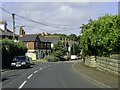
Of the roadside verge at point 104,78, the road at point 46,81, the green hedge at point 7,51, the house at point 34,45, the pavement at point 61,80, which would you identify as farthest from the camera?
the house at point 34,45

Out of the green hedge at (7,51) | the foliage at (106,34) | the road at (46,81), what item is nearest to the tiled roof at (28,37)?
the green hedge at (7,51)

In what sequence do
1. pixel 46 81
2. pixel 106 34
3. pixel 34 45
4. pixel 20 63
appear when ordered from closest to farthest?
1. pixel 46 81
2. pixel 106 34
3. pixel 20 63
4. pixel 34 45

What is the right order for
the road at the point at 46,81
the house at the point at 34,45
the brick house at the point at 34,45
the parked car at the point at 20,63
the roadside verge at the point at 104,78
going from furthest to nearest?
the house at the point at 34,45 → the brick house at the point at 34,45 → the parked car at the point at 20,63 → the road at the point at 46,81 → the roadside verge at the point at 104,78

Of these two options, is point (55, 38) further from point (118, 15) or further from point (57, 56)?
point (118, 15)

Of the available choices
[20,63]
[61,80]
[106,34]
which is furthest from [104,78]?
[20,63]

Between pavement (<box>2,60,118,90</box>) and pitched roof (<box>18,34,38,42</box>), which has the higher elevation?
pitched roof (<box>18,34,38,42</box>)

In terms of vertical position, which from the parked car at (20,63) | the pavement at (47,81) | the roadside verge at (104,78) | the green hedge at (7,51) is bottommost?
the pavement at (47,81)

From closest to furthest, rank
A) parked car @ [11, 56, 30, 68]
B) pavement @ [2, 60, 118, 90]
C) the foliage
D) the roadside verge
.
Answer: the roadside verge, pavement @ [2, 60, 118, 90], the foliage, parked car @ [11, 56, 30, 68]

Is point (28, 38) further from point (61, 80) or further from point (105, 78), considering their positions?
point (105, 78)

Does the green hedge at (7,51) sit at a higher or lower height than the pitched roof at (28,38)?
lower

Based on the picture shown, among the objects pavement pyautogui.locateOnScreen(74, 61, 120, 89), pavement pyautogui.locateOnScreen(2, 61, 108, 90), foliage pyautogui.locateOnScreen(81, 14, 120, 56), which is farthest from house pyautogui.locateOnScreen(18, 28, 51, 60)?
pavement pyautogui.locateOnScreen(74, 61, 120, 89)

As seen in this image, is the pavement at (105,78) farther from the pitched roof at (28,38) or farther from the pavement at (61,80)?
the pitched roof at (28,38)

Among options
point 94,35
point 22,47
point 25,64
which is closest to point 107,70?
point 94,35

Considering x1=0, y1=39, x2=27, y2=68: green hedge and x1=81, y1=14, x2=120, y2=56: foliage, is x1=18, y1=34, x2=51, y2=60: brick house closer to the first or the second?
x1=0, y1=39, x2=27, y2=68: green hedge
